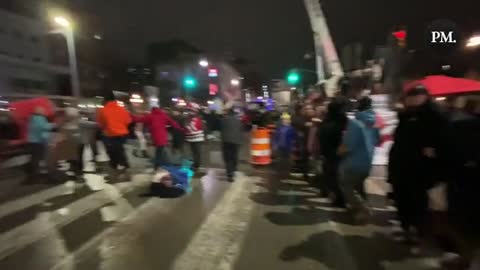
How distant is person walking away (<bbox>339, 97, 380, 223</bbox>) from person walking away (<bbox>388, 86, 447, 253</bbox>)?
991 mm

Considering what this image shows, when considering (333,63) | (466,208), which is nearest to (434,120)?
(466,208)

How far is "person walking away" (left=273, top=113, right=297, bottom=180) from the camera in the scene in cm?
1302

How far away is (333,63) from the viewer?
51.9 feet

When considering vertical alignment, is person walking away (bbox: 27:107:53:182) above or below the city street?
above

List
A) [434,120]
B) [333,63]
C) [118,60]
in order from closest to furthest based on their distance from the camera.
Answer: [434,120]
[333,63]
[118,60]

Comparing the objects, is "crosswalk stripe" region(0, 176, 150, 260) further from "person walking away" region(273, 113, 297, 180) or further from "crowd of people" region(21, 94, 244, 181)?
"person walking away" region(273, 113, 297, 180)

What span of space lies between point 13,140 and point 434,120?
38.8 ft

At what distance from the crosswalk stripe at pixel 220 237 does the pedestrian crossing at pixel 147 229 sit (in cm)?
1

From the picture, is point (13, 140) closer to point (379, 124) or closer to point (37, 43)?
point (379, 124)

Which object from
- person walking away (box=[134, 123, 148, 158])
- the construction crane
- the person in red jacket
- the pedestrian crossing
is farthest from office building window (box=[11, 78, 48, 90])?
the pedestrian crossing

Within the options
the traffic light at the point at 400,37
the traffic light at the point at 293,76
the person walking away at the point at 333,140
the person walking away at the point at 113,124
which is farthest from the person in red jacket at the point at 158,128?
the traffic light at the point at 293,76

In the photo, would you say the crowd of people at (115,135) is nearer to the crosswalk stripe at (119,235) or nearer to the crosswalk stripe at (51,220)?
the crosswalk stripe at (51,220)

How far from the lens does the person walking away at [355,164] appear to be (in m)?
7.15

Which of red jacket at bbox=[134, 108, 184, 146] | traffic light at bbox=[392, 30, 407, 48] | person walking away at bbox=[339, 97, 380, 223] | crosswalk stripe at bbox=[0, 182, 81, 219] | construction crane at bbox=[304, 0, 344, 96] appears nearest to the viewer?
person walking away at bbox=[339, 97, 380, 223]
